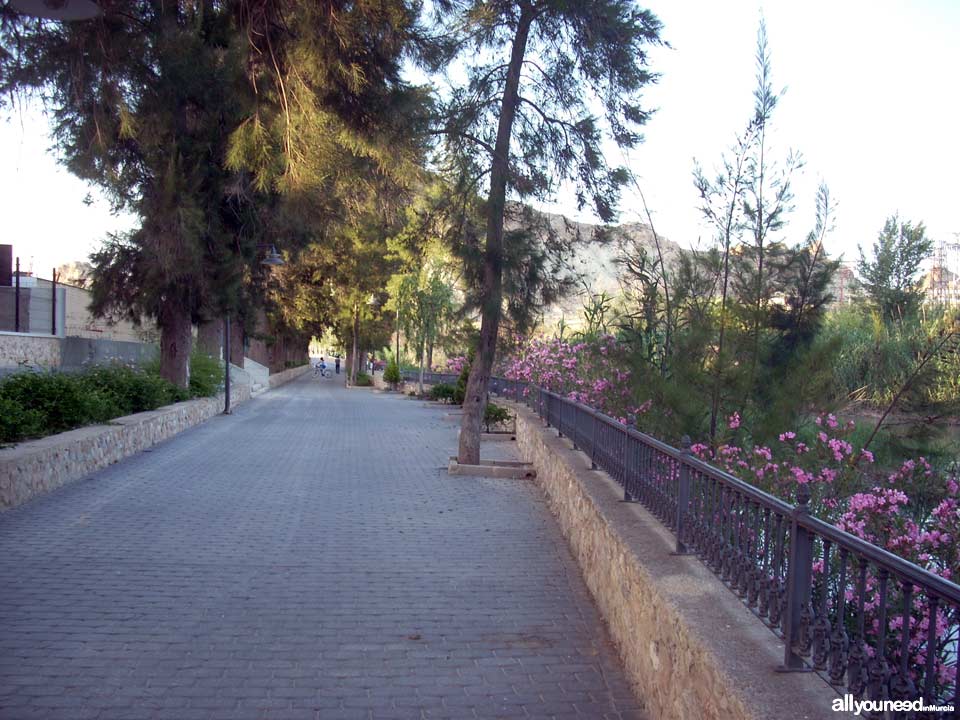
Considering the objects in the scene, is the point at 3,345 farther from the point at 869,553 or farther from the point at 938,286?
the point at 869,553

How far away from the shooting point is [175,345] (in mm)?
20359

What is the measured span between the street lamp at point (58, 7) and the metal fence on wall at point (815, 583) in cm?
500

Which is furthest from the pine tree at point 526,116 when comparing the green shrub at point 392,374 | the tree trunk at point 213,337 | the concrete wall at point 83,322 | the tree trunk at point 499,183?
the green shrub at point 392,374

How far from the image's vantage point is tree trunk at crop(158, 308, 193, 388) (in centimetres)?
2027

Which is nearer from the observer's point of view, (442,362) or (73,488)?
(73,488)

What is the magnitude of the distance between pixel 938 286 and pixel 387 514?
6.49 meters

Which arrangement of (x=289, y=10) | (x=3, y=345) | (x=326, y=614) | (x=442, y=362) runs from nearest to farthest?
(x=326, y=614)
(x=289, y=10)
(x=3, y=345)
(x=442, y=362)

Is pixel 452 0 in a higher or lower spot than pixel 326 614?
higher

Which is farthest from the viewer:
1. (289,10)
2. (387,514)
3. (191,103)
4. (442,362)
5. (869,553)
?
(442,362)

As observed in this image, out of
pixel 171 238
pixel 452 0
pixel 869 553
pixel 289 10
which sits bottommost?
pixel 869 553

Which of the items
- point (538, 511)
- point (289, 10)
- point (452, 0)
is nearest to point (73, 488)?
point (538, 511)

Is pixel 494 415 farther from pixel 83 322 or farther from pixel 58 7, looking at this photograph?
pixel 58 7

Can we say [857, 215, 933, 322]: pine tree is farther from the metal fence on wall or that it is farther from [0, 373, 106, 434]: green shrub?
[0, 373, 106, 434]: green shrub

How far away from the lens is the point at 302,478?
12102 mm
